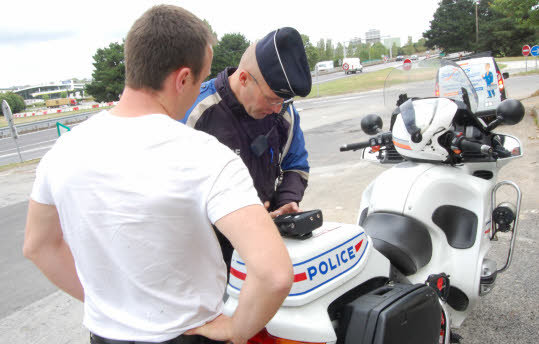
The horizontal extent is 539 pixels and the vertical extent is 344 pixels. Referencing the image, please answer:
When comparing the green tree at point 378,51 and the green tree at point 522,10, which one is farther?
the green tree at point 378,51

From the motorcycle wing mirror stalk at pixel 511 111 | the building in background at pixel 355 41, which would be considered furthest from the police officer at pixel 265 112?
the building in background at pixel 355 41

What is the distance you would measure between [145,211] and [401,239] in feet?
4.62

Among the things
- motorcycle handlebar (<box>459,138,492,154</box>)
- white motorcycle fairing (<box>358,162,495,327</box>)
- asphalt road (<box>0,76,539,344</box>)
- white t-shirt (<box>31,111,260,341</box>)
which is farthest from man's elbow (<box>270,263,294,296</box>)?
asphalt road (<box>0,76,539,344</box>)

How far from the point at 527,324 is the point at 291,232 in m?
2.22

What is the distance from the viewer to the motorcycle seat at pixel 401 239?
2.02m

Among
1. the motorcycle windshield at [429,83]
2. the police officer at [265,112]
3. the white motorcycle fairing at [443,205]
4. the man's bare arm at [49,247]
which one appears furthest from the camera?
the motorcycle windshield at [429,83]

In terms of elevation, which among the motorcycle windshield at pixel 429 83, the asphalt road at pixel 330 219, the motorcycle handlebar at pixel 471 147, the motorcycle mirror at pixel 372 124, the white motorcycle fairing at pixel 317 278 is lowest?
the asphalt road at pixel 330 219

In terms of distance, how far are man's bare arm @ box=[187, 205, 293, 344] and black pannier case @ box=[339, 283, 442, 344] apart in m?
0.49

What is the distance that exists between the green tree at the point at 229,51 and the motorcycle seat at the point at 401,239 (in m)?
38.7

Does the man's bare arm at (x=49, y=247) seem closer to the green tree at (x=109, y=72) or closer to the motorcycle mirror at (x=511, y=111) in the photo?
the motorcycle mirror at (x=511, y=111)

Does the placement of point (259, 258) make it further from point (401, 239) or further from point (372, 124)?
point (372, 124)

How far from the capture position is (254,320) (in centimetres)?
110

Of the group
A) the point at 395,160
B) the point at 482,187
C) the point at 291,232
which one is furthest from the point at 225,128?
the point at 482,187

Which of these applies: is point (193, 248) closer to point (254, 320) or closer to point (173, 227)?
point (173, 227)
